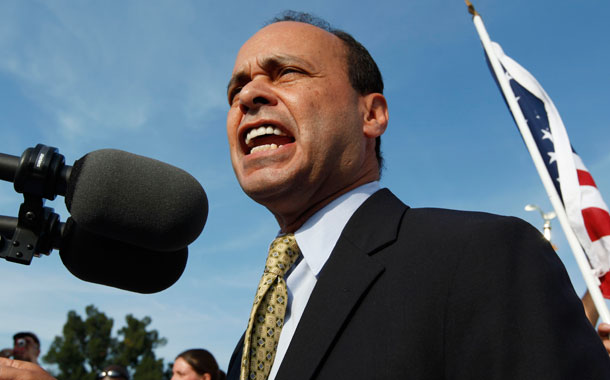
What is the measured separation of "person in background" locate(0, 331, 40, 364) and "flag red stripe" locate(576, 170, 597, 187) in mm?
7440

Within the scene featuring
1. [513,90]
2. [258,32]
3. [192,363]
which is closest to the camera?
[258,32]

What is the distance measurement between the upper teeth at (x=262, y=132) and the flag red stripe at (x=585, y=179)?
4.46 m

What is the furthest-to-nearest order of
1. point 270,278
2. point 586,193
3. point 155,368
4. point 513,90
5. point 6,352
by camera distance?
1. point 155,368
2. point 6,352
3. point 513,90
4. point 586,193
5. point 270,278

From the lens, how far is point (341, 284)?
1890mm

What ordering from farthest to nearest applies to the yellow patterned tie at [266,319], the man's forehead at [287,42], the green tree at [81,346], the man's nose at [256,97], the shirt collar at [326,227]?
the green tree at [81,346] < the man's forehead at [287,42] < the man's nose at [256,97] < the shirt collar at [326,227] < the yellow patterned tie at [266,319]

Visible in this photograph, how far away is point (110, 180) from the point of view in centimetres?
174

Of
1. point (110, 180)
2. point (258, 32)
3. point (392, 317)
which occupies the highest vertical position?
point (258, 32)

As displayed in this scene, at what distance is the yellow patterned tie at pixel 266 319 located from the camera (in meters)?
1.99

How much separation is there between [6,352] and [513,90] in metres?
7.47

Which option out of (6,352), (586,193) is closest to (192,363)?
(6,352)

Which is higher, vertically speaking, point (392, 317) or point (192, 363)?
point (192, 363)

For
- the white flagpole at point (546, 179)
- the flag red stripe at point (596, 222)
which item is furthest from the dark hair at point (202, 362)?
the flag red stripe at point (596, 222)

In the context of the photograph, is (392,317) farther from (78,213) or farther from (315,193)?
(78,213)

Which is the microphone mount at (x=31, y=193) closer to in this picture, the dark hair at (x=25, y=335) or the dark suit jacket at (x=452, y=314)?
the dark suit jacket at (x=452, y=314)
